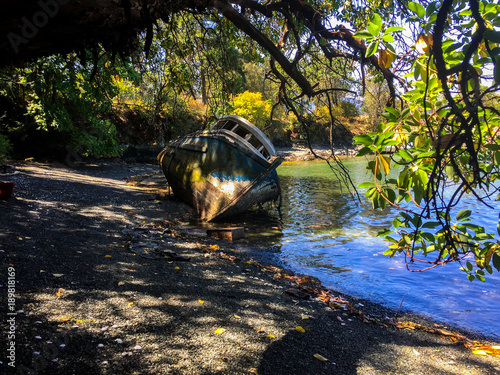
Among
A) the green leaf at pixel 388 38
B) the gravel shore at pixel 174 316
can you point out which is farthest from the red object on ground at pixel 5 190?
the green leaf at pixel 388 38

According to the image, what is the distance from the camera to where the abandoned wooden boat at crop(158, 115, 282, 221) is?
12.0 m

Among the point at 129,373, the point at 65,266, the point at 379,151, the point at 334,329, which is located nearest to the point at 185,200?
the point at 65,266

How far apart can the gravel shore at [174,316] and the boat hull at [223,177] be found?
3914mm

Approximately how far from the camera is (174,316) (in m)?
4.11

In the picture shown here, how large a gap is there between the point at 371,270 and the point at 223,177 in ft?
19.4

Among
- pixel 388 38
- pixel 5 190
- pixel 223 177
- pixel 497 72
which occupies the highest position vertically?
pixel 388 38

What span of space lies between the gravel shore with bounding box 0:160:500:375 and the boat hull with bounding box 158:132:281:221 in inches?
154

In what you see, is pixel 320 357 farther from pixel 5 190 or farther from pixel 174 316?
pixel 5 190

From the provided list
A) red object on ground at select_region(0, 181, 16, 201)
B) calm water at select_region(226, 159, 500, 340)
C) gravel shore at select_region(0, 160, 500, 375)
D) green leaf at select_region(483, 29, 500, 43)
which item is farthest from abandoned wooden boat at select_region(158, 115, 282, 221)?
green leaf at select_region(483, 29, 500, 43)

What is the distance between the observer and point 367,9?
24.6 feet

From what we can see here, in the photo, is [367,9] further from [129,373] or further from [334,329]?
[129,373]

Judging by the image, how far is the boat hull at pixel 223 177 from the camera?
12.0 m

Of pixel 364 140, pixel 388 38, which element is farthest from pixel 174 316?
pixel 388 38

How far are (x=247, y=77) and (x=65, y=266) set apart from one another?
42.9 meters
